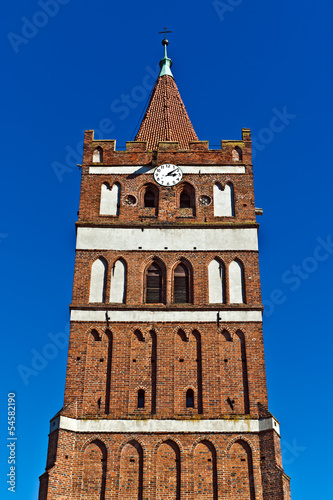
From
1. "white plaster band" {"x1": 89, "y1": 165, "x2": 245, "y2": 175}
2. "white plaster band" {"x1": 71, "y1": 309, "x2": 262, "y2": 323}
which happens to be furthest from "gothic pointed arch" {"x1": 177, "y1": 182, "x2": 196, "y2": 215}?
"white plaster band" {"x1": 71, "y1": 309, "x2": 262, "y2": 323}

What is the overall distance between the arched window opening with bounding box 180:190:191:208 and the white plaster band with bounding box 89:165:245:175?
2.60 ft

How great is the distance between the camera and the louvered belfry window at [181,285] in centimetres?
2369

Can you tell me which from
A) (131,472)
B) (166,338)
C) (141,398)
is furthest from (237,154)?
(131,472)

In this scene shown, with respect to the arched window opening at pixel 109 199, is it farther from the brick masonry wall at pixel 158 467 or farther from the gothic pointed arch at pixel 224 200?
the brick masonry wall at pixel 158 467

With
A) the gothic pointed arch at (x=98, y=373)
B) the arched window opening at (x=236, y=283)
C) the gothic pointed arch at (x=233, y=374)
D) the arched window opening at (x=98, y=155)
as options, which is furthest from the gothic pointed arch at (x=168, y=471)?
the arched window opening at (x=98, y=155)

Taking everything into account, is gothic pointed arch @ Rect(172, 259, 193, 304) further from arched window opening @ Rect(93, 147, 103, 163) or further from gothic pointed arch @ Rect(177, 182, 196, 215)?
arched window opening @ Rect(93, 147, 103, 163)

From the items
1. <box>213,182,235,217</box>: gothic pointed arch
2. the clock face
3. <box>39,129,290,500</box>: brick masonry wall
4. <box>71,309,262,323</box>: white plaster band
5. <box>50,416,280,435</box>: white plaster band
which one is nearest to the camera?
<box>39,129,290,500</box>: brick masonry wall

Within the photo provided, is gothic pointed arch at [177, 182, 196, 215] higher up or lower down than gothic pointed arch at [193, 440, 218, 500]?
higher up

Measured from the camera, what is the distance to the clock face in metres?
26.1

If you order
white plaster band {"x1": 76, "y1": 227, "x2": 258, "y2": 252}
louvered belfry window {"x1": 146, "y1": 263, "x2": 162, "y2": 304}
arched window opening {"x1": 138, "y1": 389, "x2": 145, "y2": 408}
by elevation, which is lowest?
arched window opening {"x1": 138, "y1": 389, "x2": 145, "y2": 408}

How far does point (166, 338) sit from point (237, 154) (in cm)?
806

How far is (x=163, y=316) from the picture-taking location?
23.1 m

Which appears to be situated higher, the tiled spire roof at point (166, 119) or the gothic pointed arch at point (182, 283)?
the tiled spire roof at point (166, 119)

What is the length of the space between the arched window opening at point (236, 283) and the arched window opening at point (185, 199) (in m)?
3.09
